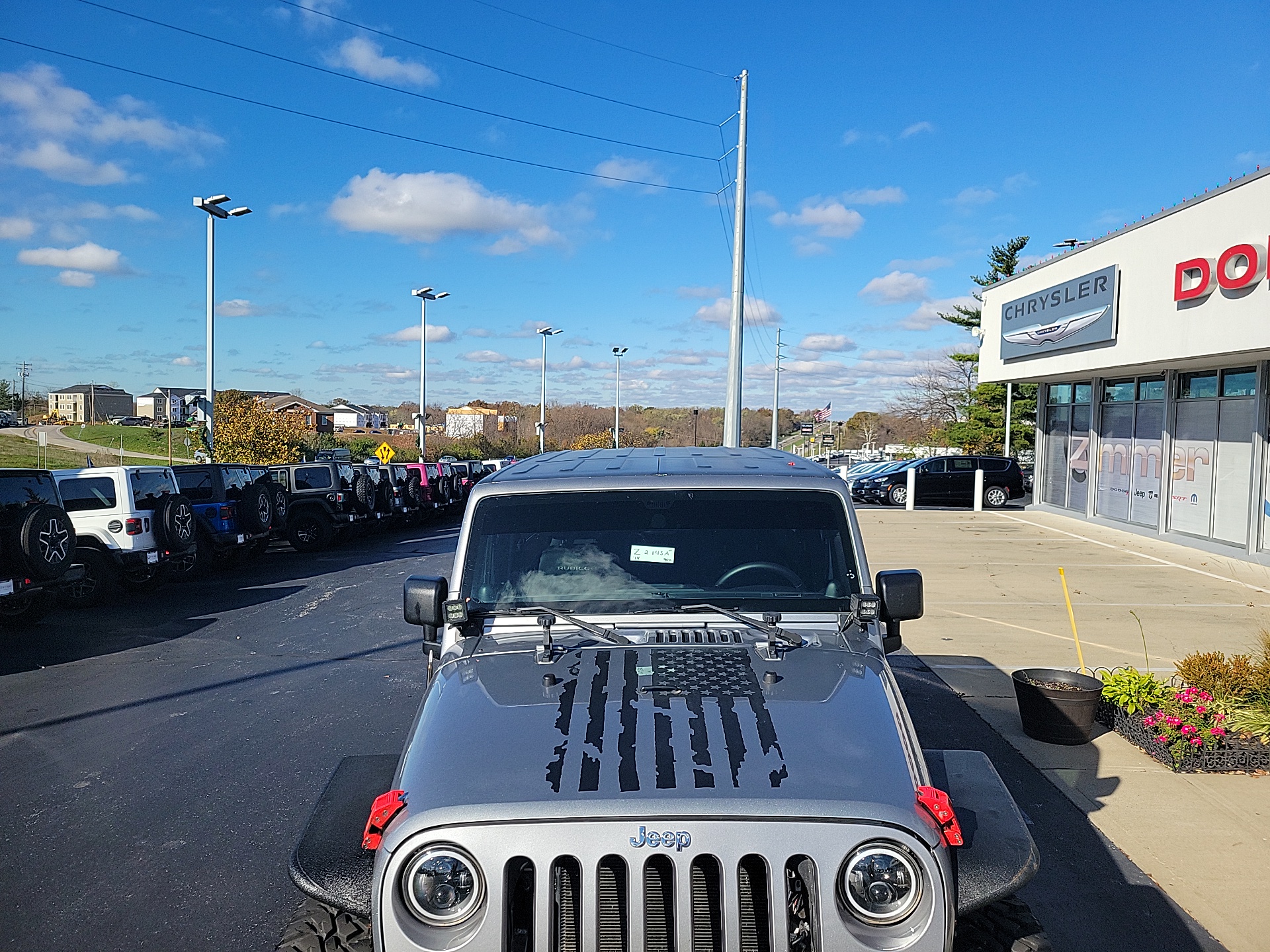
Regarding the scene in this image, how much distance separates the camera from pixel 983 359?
84.8 feet

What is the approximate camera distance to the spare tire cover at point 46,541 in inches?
391

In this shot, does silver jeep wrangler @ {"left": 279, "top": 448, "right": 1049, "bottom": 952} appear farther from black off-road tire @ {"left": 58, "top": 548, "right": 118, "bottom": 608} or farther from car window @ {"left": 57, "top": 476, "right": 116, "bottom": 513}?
car window @ {"left": 57, "top": 476, "right": 116, "bottom": 513}

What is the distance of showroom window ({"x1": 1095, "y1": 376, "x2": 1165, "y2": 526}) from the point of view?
61.9ft

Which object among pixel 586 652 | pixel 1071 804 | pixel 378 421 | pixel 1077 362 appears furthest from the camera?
pixel 378 421

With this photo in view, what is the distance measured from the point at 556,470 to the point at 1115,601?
10.3 meters

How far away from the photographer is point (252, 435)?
31000 millimetres

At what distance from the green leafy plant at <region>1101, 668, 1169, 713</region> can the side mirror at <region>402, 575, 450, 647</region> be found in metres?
4.89

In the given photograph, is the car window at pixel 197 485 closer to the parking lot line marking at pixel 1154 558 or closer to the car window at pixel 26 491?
the car window at pixel 26 491

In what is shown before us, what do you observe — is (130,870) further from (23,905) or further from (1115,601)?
(1115,601)

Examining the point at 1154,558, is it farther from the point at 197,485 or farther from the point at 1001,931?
the point at 197,485

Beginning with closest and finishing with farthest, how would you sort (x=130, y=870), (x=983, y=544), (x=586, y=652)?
(x=586, y=652), (x=130, y=870), (x=983, y=544)

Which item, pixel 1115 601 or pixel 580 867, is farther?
pixel 1115 601

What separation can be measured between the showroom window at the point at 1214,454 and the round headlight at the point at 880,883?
16.0m

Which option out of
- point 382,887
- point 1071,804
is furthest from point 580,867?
point 1071,804
